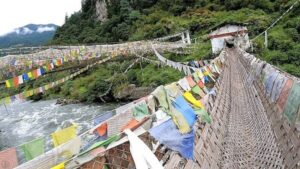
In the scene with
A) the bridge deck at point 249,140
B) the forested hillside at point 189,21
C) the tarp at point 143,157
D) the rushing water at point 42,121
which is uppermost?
the forested hillside at point 189,21

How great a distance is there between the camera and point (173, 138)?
15.5 feet

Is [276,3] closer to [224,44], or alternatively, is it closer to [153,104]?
[224,44]

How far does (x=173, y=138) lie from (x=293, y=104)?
1437 mm

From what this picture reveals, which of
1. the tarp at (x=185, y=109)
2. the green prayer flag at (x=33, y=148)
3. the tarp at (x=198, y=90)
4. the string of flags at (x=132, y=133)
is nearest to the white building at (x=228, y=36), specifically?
the tarp at (x=198, y=90)

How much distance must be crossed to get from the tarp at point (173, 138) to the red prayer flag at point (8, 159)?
141 centimetres

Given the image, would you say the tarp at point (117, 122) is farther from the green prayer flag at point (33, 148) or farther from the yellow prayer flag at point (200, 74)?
the yellow prayer flag at point (200, 74)

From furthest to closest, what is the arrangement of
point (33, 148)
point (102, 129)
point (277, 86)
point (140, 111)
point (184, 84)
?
point (184, 84)
point (277, 86)
point (140, 111)
point (102, 129)
point (33, 148)

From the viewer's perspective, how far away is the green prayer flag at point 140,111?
4984 millimetres

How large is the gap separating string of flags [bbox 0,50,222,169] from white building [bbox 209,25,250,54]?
2572 cm

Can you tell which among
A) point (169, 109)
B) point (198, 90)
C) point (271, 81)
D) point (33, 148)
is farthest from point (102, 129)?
point (198, 90)

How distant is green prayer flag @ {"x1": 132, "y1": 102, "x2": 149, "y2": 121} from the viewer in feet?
16.4

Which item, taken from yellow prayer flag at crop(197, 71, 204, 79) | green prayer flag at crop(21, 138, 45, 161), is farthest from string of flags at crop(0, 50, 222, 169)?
yellow prayer flag at crop(197, 71, 204, 79)

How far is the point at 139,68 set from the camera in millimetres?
36562

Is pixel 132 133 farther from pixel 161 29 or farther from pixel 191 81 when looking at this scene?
pixel 161 29
